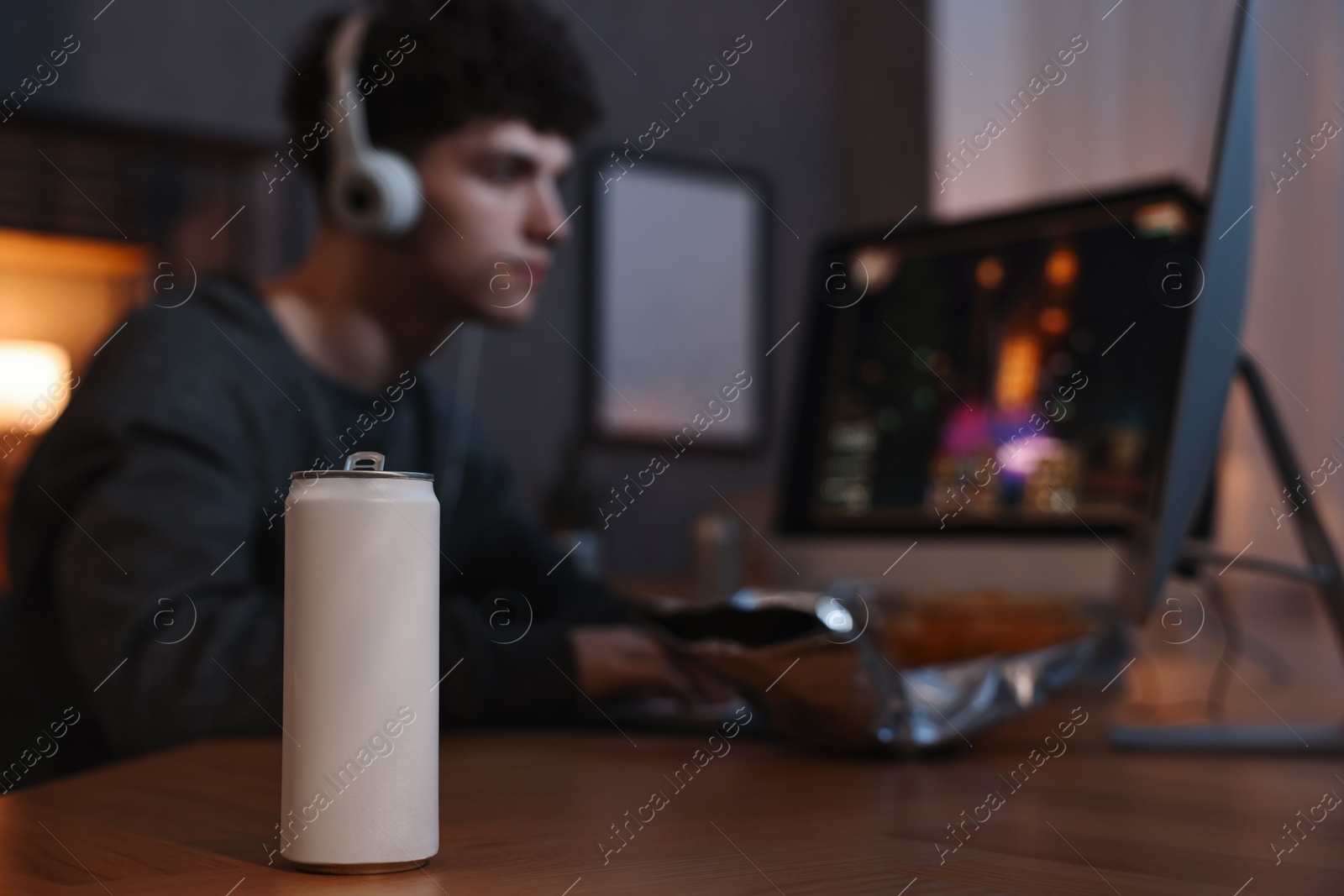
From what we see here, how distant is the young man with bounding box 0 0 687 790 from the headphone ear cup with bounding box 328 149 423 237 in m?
0.06

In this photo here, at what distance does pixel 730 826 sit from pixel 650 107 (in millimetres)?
2709

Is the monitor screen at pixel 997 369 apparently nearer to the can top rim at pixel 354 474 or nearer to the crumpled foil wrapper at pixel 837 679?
the crumpled foil wrapper at pixel 837 679

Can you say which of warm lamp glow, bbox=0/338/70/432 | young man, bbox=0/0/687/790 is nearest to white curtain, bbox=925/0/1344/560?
young man, bbox=0/0/687/790

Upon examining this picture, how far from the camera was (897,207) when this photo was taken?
318cm

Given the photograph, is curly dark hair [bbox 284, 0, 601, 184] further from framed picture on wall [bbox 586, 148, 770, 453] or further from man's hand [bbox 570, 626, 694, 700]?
framed picture on wall [bbox 586, 148, 770, 453]

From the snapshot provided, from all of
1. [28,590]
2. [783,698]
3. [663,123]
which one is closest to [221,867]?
[783,698]

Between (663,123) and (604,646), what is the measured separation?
2.33 meters

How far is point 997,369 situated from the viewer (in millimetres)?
→ 1280

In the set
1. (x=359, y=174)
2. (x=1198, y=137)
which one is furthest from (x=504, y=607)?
(x=1198, y=137)

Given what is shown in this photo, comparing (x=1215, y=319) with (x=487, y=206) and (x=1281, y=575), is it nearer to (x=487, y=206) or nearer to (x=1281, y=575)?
(x=1281, y=575)

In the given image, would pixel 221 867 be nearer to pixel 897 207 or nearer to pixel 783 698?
pixel 783 698

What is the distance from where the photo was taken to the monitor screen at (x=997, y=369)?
46.4 inches

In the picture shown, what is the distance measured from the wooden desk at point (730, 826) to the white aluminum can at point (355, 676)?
2 centimetres

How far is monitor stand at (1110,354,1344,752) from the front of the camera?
2.69ft
